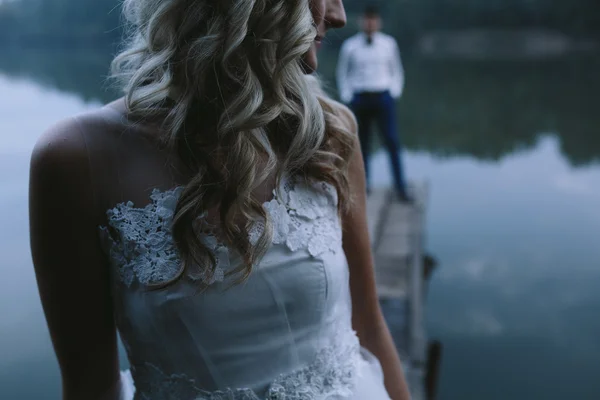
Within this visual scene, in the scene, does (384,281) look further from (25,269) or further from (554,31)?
(554,31)

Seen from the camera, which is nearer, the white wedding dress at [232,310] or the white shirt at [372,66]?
the white wedding dress at [232,310]

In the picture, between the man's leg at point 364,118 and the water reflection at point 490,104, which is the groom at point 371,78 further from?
the water reflection at point 490,104

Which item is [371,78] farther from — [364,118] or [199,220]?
[199,220]

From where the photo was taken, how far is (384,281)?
440 centimetres

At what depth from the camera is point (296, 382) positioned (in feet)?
3.47

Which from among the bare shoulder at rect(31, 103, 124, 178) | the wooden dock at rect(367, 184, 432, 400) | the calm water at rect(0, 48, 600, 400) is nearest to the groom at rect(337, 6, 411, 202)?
the wooden dock at rect(367, 184, 432, 400)

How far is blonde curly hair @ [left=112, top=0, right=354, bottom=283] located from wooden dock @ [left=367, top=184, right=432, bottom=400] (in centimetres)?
234

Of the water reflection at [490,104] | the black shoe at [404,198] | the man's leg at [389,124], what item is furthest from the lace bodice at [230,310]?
the black shoe at [404,198]

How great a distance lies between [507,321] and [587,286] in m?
1.05

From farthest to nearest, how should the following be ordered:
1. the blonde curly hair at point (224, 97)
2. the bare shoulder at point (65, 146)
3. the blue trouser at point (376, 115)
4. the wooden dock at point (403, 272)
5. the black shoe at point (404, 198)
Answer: the black shoe at point (404, 198) < the blue trouser at point (376, 115) < the wooden dock at point (403, 272) < the blonde curly hair at point (224, 97) < the bare shoulder at point (65, 146)

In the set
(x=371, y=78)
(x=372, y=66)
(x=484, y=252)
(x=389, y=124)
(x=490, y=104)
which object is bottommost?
(x=484, y=252)

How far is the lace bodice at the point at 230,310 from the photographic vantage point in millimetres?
971

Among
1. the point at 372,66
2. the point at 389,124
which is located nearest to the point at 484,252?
the point at 389,124

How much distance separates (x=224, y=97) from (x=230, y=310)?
0.37m
